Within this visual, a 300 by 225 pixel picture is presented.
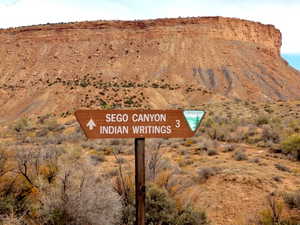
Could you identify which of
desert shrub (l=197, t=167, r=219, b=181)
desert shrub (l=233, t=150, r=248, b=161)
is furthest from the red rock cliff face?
desert shrub (l=197, t=167, r=219, b=181)

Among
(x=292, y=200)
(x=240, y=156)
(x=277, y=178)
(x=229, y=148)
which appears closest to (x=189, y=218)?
(x=292, y=200)

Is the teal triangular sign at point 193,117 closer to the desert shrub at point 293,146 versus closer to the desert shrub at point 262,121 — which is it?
the desert shrub at point 293,146

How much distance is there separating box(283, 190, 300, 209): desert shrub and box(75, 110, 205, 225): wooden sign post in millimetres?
3702

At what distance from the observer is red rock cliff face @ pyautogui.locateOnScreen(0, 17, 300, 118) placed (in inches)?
1858

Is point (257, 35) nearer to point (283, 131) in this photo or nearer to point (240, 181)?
point (283, 131)

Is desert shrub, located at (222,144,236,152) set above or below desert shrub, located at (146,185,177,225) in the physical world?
above

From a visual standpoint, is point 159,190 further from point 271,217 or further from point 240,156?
point 240,156

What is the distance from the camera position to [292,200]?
6.57m

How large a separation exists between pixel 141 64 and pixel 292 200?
172 ft

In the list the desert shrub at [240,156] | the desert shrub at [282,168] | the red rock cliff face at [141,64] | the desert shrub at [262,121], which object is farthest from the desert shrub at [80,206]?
the red rock cliff face at [141,64]

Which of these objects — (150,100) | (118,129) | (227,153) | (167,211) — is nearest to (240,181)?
(167,211)

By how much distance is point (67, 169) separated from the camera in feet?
19.1

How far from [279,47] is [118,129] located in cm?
7862

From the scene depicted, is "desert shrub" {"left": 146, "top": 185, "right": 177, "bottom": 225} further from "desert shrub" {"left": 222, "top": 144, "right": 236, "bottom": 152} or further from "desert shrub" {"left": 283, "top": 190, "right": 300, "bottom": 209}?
"desert shrub" {"left": 222, "top": 144, "right": 236, "bottom": 152}
